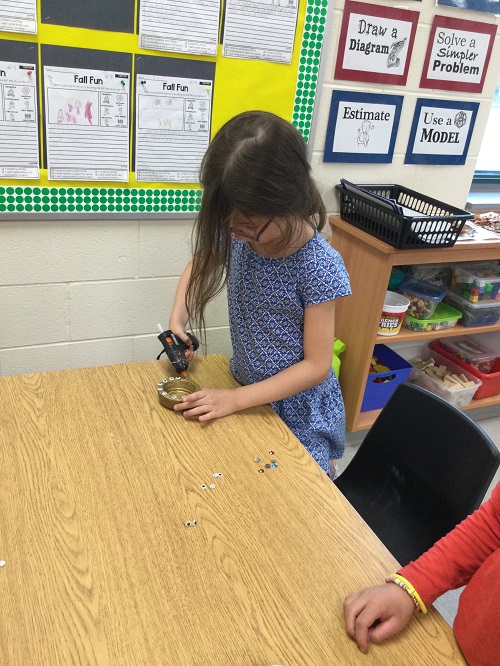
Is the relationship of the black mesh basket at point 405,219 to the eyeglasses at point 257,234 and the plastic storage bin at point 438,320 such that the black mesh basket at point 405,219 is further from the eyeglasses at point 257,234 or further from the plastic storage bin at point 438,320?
the eyeglasses at point 257,234

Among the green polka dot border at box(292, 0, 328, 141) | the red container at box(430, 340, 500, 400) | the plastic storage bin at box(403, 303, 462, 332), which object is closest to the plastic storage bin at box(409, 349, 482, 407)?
the red container at box(430, 340, 500, 400)

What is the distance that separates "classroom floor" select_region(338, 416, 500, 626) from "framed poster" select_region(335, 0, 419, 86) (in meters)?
1.34

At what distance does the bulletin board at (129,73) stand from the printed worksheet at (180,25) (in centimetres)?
2

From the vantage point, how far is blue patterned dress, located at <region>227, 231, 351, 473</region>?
1.19 metres

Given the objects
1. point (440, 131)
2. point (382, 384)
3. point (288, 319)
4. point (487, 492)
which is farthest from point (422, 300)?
point (288, 319)

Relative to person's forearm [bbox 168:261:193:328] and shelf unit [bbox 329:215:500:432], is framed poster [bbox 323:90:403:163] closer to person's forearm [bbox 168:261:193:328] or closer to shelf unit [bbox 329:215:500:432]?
shelf unit [bbox 329:215:500:432]

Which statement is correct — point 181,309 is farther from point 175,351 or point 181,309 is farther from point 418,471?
point 418,471

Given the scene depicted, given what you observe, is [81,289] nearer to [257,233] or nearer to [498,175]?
[257,233]

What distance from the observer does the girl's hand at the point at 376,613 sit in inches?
29.1

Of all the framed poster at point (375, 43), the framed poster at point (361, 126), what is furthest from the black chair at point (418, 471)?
the framed poster at point (375, 43)

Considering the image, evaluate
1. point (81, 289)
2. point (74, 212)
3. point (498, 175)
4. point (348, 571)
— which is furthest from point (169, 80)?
point (498, 175)

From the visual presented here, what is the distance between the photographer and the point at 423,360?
2551mm

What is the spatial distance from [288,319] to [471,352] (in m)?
1.55

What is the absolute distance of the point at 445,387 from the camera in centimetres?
234
